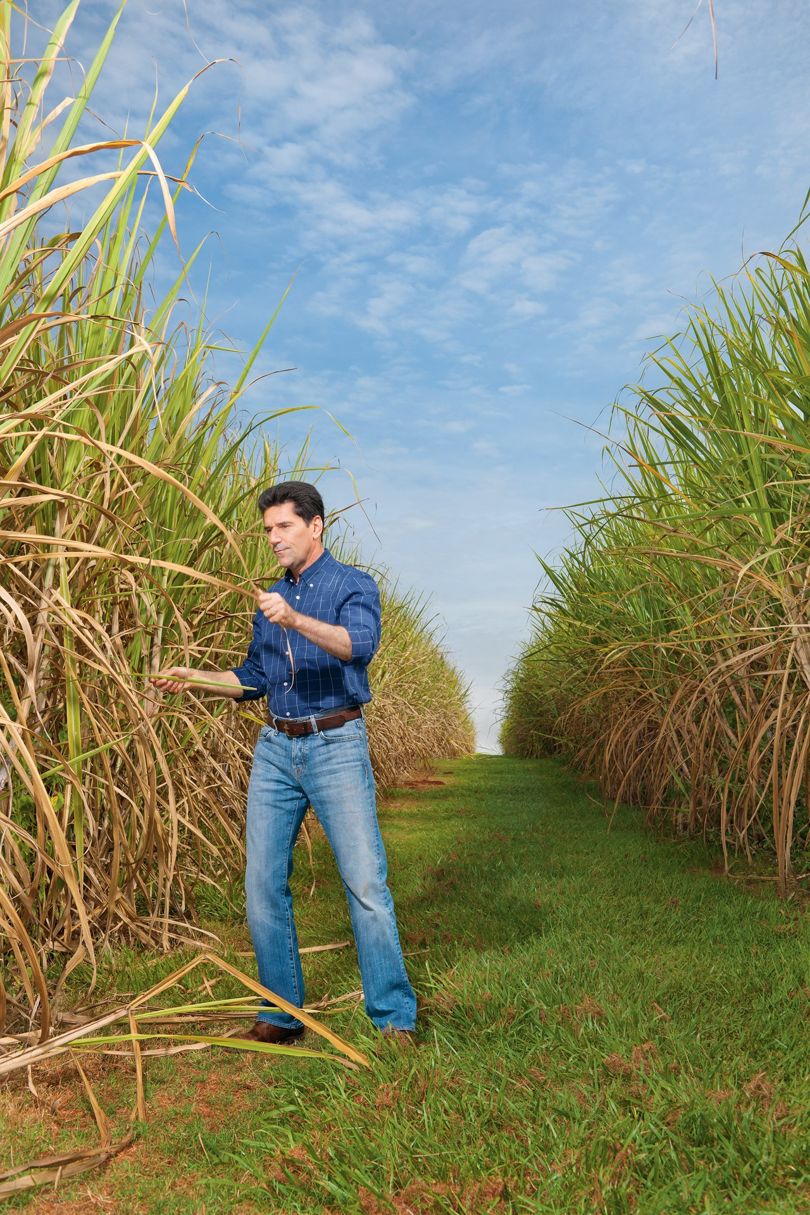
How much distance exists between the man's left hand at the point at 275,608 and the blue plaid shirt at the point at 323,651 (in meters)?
0.46

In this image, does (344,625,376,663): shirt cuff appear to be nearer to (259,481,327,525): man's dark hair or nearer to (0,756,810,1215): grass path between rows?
(259,481,327,525): man's dark hair

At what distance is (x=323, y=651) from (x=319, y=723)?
0.23m

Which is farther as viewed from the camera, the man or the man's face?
the man's face

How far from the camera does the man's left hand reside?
→ 2412 millimetres

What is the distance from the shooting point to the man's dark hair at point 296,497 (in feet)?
10.6

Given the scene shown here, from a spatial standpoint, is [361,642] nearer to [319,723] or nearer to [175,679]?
[319,723]

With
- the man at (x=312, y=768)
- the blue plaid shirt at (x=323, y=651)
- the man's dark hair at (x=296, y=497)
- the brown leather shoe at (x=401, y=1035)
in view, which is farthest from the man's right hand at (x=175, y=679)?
the brown leather shoe at (x=401, y=1035)

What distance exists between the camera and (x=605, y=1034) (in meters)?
2.69

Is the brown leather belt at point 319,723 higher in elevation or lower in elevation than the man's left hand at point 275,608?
lower

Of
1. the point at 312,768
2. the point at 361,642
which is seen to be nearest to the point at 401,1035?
the point at 312,768

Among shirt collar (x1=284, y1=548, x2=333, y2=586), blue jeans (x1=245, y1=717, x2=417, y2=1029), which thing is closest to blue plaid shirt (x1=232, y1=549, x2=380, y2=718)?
shirt collar (x1=284, y1=548, x2=333, y2=586)

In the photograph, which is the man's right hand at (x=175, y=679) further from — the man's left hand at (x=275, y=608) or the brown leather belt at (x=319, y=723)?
the man's left hand at (x=275, y=608)

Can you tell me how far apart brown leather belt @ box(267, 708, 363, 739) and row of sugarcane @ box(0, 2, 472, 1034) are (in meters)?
0.35

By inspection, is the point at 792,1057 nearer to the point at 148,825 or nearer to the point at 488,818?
the point at 148,825
